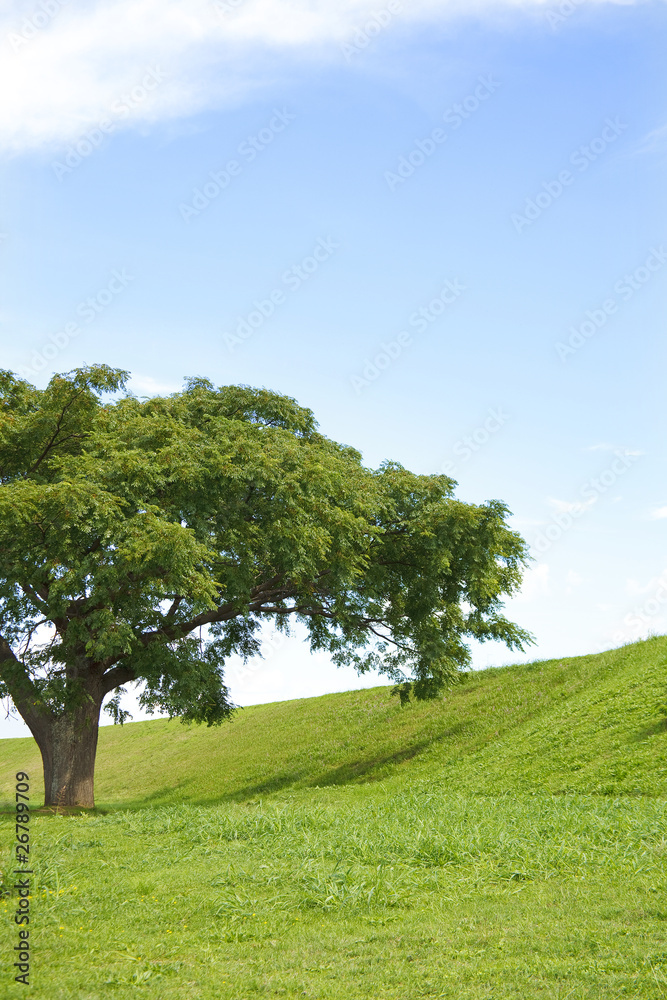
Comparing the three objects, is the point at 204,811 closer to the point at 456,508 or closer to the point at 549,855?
the point at 549,855

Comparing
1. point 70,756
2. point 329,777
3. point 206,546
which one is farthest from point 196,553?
point 329,777

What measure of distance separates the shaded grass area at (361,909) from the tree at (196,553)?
7077 mm

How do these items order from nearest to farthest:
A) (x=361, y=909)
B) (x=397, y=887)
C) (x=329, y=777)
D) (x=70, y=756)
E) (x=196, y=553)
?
(x=361, y=909), (x=397, y=887), (x=196, y=553), (x=70, y=756), (x=329, y=777)

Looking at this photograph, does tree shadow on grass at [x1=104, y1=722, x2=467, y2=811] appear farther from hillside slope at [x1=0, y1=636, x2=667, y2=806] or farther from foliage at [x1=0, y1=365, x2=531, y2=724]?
foliage at [x1=0, y1=365, x2=531, y2=724]

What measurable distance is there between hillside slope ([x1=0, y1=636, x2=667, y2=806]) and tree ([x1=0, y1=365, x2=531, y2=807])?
237 centimetres

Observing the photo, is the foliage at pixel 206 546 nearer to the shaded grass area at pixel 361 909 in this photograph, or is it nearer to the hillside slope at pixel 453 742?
the hillside slope at pixel 453 742

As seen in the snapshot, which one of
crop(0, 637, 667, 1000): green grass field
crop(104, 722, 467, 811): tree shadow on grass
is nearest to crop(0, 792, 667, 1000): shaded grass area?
crop(0, 637, 667, 1000): green grass field

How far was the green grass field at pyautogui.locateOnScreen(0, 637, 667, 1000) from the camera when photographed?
7711 mm

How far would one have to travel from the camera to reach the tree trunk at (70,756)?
23.5 m

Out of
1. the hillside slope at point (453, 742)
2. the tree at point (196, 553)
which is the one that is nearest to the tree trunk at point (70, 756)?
the tree at point (196, 553)

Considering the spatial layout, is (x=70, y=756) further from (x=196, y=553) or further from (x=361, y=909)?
(x=361, y=909)

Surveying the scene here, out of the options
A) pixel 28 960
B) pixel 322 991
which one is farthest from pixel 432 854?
pixel 28 960

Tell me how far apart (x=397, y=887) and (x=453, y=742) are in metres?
16.8

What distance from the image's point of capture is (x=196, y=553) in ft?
62.2
